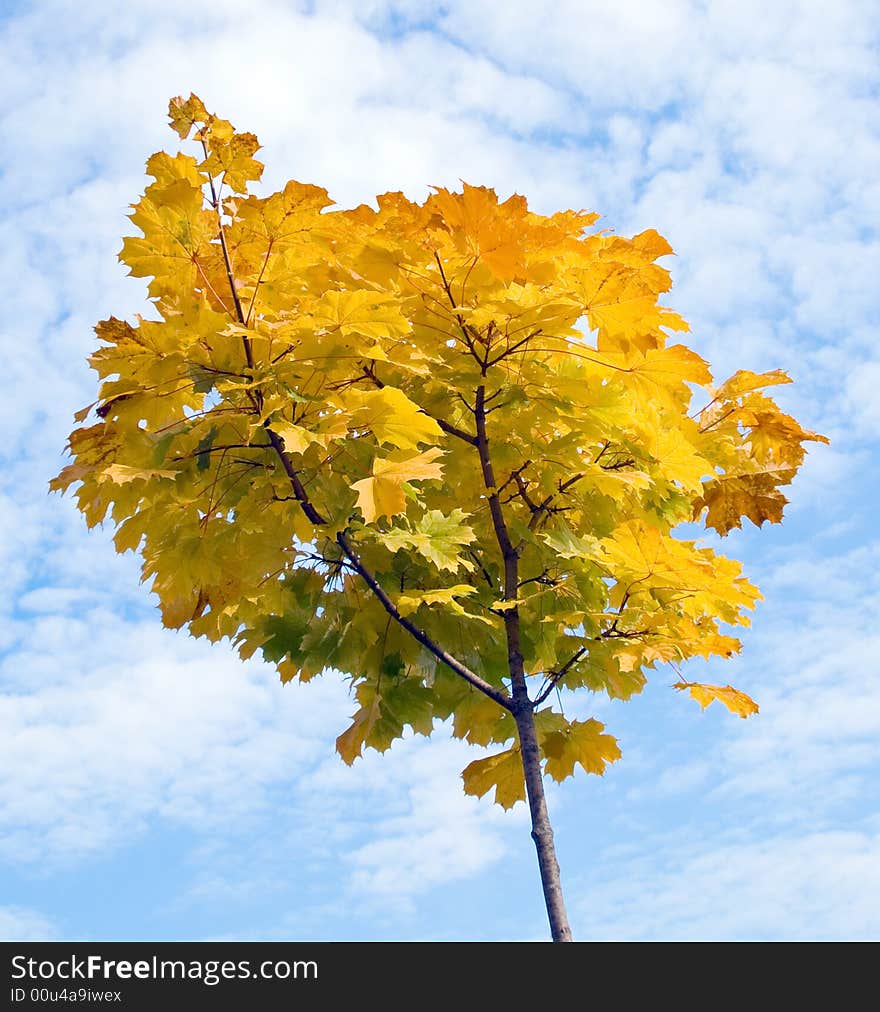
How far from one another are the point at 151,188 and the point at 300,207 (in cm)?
85

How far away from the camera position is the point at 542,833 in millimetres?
6008

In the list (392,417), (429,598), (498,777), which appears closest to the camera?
(392,417)

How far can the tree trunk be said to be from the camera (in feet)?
19.1

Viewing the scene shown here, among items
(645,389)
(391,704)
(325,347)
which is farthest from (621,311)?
(391,704)

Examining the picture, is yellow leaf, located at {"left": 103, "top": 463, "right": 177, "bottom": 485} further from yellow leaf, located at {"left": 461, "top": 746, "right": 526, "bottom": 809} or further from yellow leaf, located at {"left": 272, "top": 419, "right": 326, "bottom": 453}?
yellow leaf, located at {"left": 461, "top": 746, "right": 526, "bottom": 809}

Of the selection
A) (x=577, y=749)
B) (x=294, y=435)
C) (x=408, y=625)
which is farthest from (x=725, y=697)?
(x=294, y=435)

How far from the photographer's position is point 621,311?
18.5ft

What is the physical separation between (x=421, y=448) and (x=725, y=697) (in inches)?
108

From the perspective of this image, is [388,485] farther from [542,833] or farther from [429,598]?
[542,833]

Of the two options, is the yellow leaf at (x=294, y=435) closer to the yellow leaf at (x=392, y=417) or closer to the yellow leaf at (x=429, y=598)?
the yellow leaf at (x=392, y=417)

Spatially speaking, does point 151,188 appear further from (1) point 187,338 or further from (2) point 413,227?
(2) point 413,227

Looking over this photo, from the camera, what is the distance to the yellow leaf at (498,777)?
7.15 metres

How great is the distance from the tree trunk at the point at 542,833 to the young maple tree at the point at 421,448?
0.05 ft
